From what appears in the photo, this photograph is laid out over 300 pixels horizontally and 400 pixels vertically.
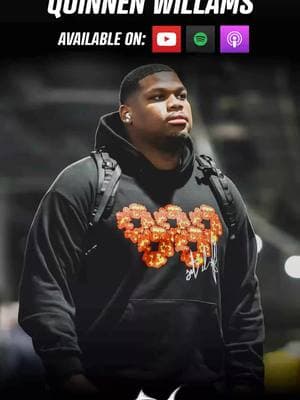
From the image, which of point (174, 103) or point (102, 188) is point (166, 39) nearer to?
point (174, 103)

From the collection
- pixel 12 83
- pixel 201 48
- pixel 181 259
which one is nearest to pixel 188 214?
pixel 181 259

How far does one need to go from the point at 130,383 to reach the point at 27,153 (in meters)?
1.48

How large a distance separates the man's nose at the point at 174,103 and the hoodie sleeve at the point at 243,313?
0.61 metres

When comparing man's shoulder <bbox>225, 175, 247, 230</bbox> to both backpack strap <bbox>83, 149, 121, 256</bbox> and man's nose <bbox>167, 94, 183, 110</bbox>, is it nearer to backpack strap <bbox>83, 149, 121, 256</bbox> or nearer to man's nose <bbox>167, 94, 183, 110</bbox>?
man's nose <bbox>167, 94, 183, 110</bbox>

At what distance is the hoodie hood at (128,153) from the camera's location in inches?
173

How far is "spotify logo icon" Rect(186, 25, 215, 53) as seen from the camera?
448cm

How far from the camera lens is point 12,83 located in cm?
447

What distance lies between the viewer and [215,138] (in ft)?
14.7

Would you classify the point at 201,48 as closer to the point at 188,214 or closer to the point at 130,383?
the point at 188,214

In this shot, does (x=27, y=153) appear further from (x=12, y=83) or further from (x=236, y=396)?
(x=236, y=396)

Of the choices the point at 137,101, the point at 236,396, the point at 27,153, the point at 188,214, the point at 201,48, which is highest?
the point at 201,48

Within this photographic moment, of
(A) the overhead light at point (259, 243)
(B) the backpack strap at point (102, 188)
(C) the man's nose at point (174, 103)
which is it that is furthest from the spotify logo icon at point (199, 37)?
(A) the overhead light at point (259, 243)

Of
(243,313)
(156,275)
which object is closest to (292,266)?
(243,313)

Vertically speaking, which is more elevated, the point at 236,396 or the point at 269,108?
the point at 269,108
